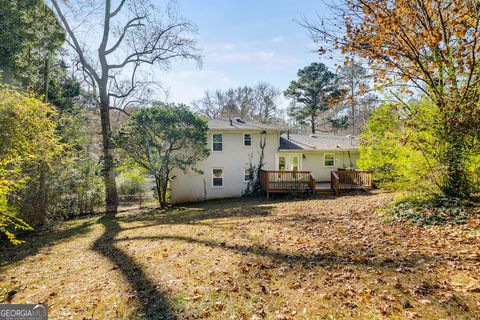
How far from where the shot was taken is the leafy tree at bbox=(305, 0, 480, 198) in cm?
532

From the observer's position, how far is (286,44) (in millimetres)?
8586

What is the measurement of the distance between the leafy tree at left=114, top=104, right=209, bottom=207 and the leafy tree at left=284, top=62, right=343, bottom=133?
1859 centimetres

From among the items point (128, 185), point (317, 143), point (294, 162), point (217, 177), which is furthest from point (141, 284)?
point (128, 185)

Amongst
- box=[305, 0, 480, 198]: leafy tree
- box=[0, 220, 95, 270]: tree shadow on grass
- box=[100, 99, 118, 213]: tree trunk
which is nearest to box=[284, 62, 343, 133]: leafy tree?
box=[100, 99, 118, 213]: tree trunk

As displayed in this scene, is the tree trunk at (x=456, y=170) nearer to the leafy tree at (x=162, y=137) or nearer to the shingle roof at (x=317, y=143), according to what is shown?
the leafy tree at (x=162, y=137)

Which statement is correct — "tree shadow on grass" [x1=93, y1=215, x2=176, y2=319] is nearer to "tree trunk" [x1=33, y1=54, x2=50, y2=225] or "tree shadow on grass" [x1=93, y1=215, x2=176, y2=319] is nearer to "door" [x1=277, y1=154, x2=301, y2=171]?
"tree trunk" [x1=33, y1=54, x2=50, y2=225]

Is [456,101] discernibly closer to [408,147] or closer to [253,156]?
[408,147]

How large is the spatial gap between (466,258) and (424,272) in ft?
3.23

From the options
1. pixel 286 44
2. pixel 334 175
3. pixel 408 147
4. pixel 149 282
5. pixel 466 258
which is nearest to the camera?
pixel 466 258

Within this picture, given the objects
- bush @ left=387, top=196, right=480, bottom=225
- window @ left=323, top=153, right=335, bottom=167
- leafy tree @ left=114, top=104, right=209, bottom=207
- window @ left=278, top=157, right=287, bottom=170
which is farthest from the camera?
window @ left=323, top=153, right=335, bottom=167

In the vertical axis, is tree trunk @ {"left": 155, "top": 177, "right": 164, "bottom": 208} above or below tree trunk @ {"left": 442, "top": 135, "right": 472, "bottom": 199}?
below

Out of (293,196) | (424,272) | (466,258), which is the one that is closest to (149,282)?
(424,272)

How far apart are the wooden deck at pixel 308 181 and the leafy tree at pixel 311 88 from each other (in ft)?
49.6

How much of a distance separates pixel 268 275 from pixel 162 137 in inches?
461
